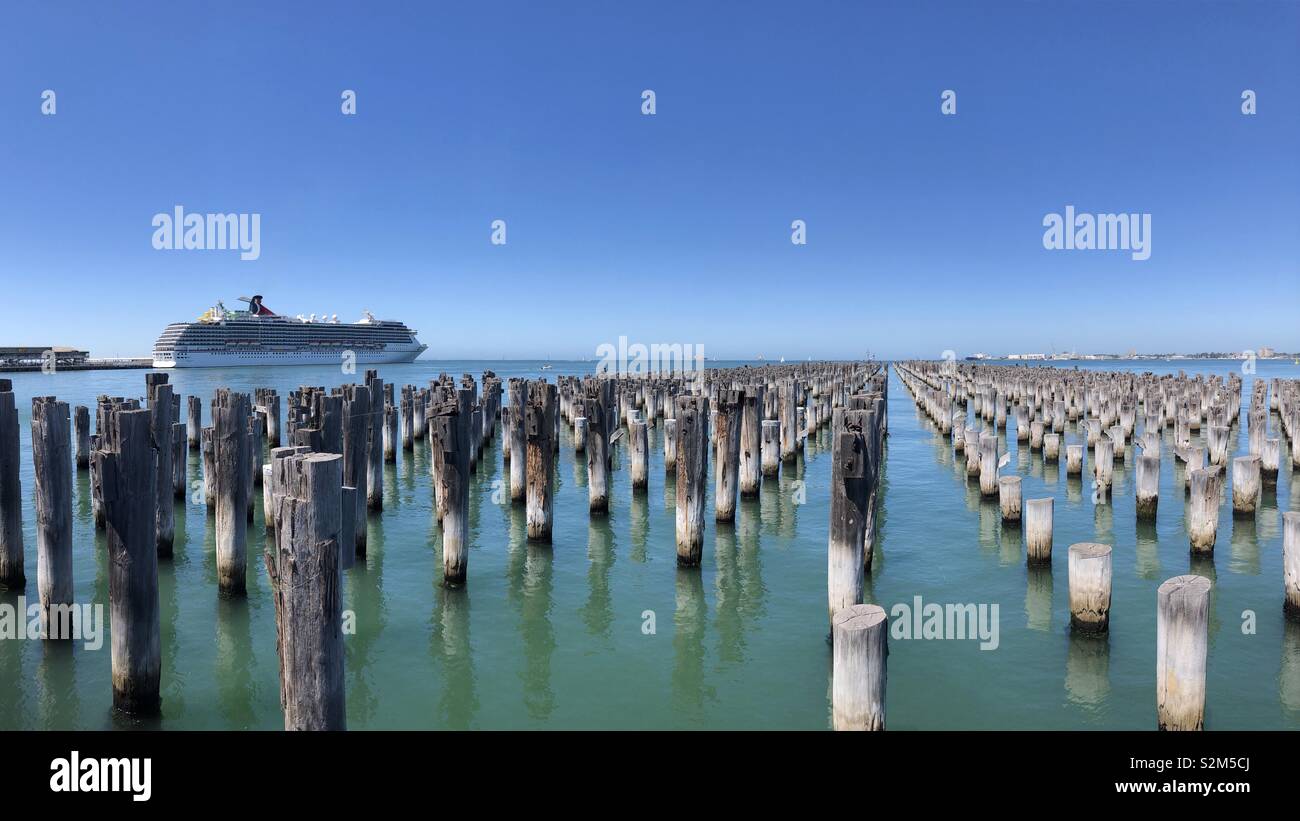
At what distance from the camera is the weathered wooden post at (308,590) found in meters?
3.71

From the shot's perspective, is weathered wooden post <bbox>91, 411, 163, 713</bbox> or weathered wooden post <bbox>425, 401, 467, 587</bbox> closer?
weathered wooden post <bbox>91, 411, 163, 713</bbox>

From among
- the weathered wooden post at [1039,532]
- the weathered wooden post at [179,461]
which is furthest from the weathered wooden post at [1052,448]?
the weathered wooden post at [179,461]

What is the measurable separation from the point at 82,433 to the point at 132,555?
1298cm

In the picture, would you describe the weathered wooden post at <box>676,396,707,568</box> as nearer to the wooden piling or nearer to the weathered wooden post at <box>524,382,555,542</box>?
the weathered wooden post at <box>524,382,555,542</box>

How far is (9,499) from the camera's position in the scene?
695 cm

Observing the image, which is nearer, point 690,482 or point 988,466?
point 690,482

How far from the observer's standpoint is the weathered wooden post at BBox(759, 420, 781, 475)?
Answer: 14383mm

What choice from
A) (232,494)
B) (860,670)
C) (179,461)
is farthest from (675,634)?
(179,461)

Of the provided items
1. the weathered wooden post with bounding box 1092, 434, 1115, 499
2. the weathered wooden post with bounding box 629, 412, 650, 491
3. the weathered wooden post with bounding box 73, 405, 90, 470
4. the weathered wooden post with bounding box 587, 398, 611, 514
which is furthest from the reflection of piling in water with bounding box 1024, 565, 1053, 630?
the weathered wooden post with bounding box 73, 405, 90, 470

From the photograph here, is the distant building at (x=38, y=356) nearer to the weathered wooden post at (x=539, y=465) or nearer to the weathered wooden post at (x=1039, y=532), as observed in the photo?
the weathered wooden post at (x=539, y=465)

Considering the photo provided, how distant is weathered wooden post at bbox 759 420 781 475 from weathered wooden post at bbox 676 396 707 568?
5639 mm

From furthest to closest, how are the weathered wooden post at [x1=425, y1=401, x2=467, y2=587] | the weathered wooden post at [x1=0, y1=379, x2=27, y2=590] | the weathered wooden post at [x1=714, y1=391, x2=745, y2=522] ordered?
the weathered wooden post at [x1=714, y1=391, x2=745, y2=522] → the weathered wooden post at [x1=425, y1=401, x2=467, y2=587] → the weathered wooden post at [x1=0, y1=379, x2=27, y2=590]

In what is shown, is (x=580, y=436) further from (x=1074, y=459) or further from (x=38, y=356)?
(x=38, y=356)
